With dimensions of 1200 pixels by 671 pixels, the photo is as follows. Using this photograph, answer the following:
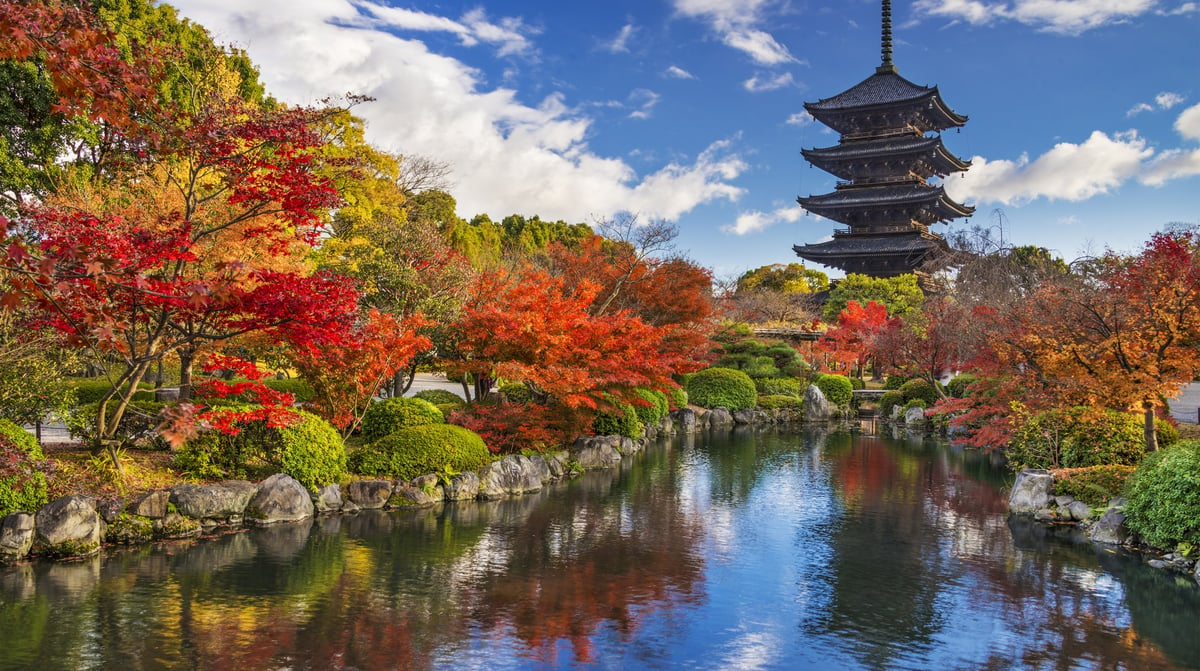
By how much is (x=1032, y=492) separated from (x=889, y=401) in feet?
A: 52.3

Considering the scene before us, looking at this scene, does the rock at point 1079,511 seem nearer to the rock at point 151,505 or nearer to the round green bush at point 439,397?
the round green bush at point 439,397

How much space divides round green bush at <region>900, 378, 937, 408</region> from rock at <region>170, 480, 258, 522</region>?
20999mm

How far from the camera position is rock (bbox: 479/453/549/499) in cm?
1239

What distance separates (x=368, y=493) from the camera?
36.4 ft

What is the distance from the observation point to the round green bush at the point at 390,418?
507 inches

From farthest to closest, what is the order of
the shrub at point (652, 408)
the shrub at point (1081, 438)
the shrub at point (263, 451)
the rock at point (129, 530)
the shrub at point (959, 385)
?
the shrub at point (959, 385) < the shrub at point (652, 408) < the shrub at point (1081, 438) < the shrub at point (263, 451) < the rock at point (129, 530)

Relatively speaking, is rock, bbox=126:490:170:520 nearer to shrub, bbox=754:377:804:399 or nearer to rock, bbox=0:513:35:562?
rock, bbox=0:513:35:562

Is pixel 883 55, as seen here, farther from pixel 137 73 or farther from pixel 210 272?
pixel 137 73

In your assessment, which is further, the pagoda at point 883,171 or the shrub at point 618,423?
the pagoda at point 883,171

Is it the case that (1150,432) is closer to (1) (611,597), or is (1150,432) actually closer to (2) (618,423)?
(1) (611,597)

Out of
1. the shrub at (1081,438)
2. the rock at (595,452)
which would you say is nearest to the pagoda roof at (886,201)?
the shrub at (1081,438)

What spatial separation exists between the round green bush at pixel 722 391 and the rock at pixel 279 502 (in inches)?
672

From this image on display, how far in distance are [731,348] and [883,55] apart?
2497 cm

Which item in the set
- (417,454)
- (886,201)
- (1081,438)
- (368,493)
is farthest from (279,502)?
(886,201)
